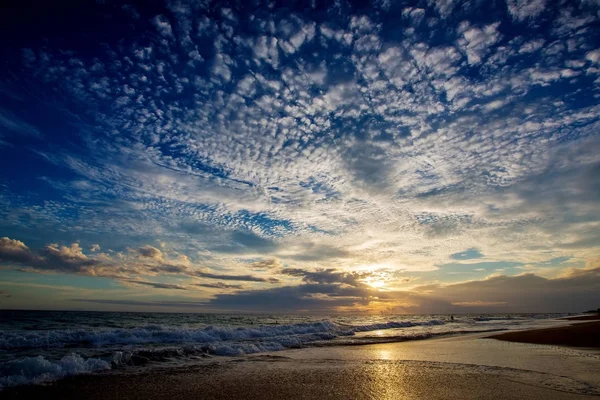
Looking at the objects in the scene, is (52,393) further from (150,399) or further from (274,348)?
(274,348)

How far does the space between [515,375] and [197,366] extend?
13337 mm

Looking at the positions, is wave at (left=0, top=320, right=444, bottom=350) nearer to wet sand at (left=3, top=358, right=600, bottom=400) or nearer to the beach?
the beach

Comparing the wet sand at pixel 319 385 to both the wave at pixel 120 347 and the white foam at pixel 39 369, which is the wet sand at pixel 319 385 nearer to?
the white foam at pixel 39 369

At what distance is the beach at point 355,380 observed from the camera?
9.77 m

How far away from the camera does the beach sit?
9766 millimetres

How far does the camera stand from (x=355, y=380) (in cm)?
1156

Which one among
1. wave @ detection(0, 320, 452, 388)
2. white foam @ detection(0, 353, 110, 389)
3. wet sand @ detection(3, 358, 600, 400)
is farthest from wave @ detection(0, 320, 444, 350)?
wet sand @ detection(3, 358, 600, 400)

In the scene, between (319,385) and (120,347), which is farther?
(120,347)

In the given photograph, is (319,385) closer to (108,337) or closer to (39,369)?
(39,369)

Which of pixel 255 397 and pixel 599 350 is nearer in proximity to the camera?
pixel 255 397

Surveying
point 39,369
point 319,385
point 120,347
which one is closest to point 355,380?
point 319,385

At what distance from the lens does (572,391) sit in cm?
949

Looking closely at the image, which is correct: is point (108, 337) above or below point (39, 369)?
above

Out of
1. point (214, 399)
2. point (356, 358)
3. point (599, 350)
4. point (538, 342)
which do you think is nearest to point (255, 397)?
point (214, 399)
